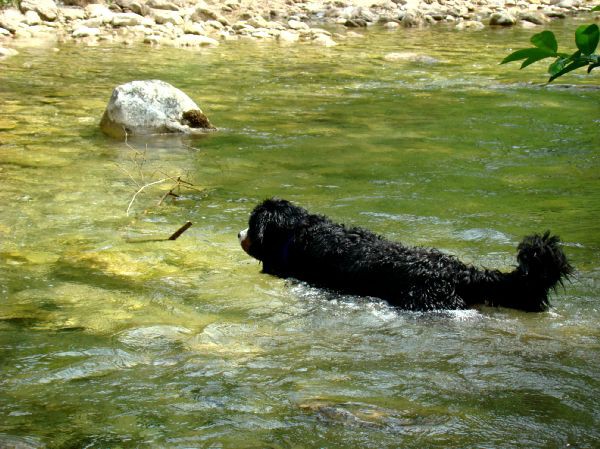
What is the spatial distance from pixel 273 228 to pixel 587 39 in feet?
12.6

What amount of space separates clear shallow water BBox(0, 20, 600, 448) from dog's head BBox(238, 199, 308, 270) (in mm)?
206

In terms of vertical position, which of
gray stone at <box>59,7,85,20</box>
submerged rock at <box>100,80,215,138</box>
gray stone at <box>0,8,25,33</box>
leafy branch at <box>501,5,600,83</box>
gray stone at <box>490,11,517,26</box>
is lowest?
submerged rock at <box>100,80,215,138</box>

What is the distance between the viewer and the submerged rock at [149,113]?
36.0 ft

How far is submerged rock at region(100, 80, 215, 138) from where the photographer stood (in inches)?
432

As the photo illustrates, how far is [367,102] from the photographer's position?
13180 mm

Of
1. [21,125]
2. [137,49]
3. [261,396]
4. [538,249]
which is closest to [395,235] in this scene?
[538,249]

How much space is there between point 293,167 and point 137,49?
437 inches

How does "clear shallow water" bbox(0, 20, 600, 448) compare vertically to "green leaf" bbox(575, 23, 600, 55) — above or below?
below

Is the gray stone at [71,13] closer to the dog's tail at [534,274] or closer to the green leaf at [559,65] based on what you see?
the dog's tail at [534,274]

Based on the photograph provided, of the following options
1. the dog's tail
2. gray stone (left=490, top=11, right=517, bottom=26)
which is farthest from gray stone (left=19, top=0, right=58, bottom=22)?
the dog's tail

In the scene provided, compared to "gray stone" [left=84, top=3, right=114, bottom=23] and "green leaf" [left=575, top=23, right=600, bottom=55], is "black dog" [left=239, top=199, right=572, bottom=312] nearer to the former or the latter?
"green leaf" [left=575, top=23, right=600, bottom=55]

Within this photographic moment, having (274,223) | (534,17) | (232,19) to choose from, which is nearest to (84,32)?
(232,19)

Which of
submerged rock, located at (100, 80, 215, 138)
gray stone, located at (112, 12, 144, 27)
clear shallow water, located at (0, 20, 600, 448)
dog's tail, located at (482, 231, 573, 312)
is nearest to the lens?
clear shallow water, located at (0, 20, 600, 448)

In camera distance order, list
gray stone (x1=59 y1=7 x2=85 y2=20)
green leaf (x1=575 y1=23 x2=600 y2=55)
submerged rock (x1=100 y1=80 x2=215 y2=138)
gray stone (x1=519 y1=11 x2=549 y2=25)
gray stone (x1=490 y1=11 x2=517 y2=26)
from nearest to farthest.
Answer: green leaf (x1=575 y1=23 x2=600 y2=55) → submerged rock (x1=100 y1=80 x2=215 y2=138) → gray stone (x1=59 y1=7 x2=85 y2=20) → gray stone (x1=490 y1=11 x2=517 y2=26) → gray stone (x1=519 y1=11 x2=549 y2=25)
